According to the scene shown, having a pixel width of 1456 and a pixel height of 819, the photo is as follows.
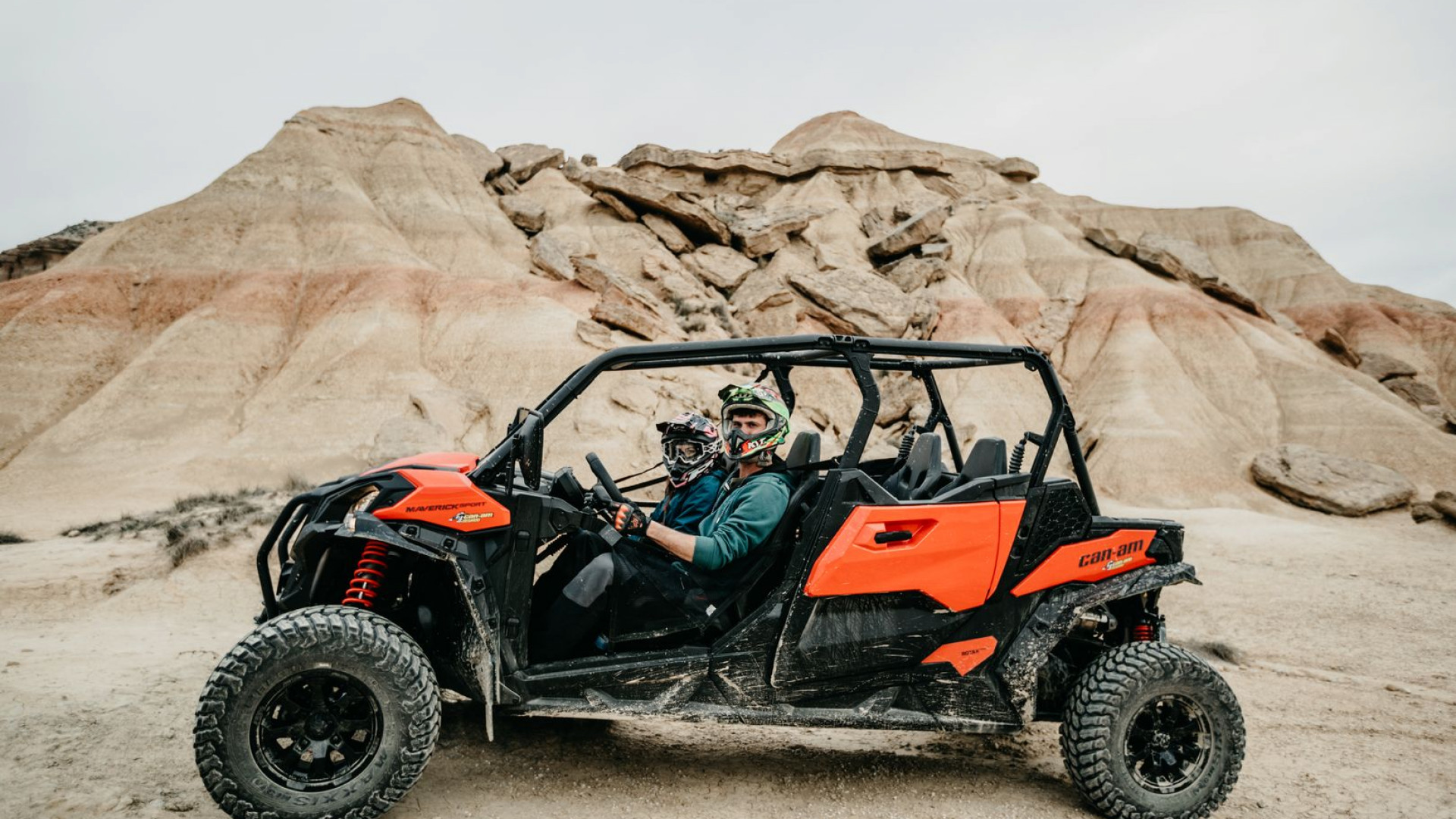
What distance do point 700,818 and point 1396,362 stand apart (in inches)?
1718

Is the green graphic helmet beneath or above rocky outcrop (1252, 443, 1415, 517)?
above

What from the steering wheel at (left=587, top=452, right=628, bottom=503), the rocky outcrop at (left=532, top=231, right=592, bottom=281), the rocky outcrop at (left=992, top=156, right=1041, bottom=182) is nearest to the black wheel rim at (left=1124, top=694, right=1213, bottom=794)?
the steering wheel at (left=587, top=452, right=628, bottom=503)

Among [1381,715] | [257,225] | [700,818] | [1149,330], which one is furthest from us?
[1149,330]

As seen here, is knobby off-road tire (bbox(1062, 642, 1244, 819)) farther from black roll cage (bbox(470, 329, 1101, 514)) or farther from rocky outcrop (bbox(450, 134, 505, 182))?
rocky outcrop (bbox(450, 134, 505, 182))

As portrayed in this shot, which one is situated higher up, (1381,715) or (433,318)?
(433,318)

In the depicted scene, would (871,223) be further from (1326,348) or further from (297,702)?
(297,702)

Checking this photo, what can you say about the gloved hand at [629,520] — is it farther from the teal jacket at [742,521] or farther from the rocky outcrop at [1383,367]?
the rocky outcrop at [1383,367]

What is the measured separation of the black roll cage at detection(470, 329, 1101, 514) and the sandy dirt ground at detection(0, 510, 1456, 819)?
155cm

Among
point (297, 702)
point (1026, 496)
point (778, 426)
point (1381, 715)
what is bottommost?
point (1381, 715)

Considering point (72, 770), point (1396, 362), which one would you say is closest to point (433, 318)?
point (72, 770)

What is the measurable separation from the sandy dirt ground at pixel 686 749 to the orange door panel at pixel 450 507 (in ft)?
4.26

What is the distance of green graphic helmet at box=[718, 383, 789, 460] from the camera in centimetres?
408

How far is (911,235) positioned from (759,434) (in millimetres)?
32033

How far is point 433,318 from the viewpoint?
1049 inches
